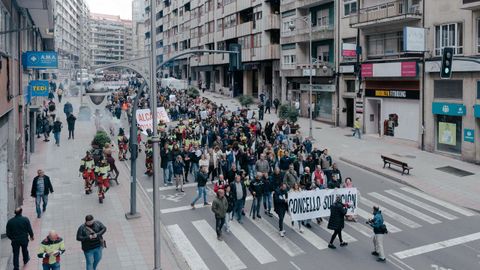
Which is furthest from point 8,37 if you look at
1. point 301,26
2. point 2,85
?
point 301,26

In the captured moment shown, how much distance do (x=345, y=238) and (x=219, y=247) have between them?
12.6 ft

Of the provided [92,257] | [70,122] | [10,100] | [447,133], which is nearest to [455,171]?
[447,133]

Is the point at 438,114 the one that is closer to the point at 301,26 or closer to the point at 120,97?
the point at 301,26

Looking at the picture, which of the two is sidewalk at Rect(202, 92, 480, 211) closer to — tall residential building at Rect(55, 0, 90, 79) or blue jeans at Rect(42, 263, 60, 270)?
blue jeans at Rect(42, 263, 60, 270)

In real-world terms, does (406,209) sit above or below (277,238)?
above

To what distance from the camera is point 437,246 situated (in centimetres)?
1384

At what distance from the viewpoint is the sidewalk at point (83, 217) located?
1266 cm

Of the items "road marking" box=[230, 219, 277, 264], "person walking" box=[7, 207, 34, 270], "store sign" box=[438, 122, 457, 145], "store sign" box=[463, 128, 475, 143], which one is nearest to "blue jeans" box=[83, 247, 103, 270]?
"person walking" box=[7, 207, 34, 270]

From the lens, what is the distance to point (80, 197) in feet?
61.1

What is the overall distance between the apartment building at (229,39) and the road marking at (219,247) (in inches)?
1302

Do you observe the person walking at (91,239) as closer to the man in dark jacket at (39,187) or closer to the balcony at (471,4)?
the man in dark jacket at (39,187)

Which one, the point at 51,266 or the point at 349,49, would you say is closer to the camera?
the point at 51,266

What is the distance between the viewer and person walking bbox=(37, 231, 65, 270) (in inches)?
419

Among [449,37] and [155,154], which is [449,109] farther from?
[155,154]
